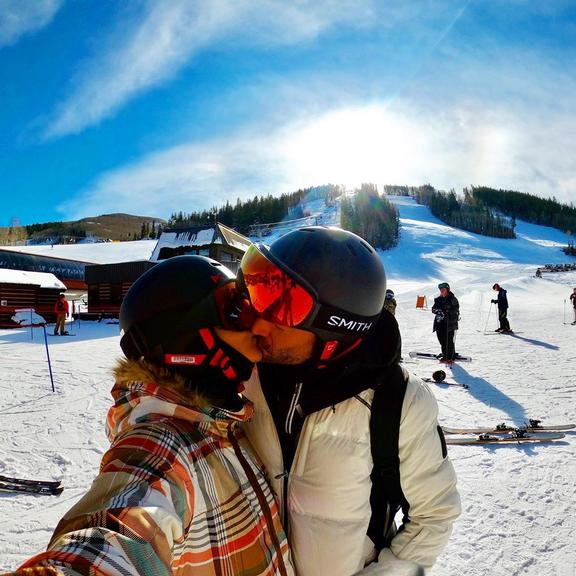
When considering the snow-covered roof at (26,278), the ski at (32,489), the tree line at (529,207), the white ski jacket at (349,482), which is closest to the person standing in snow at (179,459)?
the white ski jacket at (349,482)

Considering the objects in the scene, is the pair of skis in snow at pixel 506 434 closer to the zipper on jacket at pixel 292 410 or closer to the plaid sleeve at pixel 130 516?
the zipper on jacket at pixel 292 410

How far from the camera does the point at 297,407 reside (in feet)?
5.08

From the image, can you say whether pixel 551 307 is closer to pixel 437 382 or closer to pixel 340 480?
pixel 437 382

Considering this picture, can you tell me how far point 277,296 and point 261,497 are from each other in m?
0.69

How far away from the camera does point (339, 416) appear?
151 centimetres

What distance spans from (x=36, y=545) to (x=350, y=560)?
10.1ft

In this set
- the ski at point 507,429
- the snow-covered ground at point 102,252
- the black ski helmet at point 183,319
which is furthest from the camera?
the snow-covered ground at point 102,252

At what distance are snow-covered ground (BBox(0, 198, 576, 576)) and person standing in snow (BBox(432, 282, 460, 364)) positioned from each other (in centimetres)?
66

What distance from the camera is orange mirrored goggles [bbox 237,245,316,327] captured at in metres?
1.64

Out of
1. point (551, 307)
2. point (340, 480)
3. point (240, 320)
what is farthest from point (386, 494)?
point (551, 307)

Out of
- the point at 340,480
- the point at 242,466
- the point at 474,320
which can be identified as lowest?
the point at 474,320

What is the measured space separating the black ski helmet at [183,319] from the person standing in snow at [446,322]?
10.4m

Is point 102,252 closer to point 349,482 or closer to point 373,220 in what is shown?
point 373,220

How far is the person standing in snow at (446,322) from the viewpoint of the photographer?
37.2 feet
